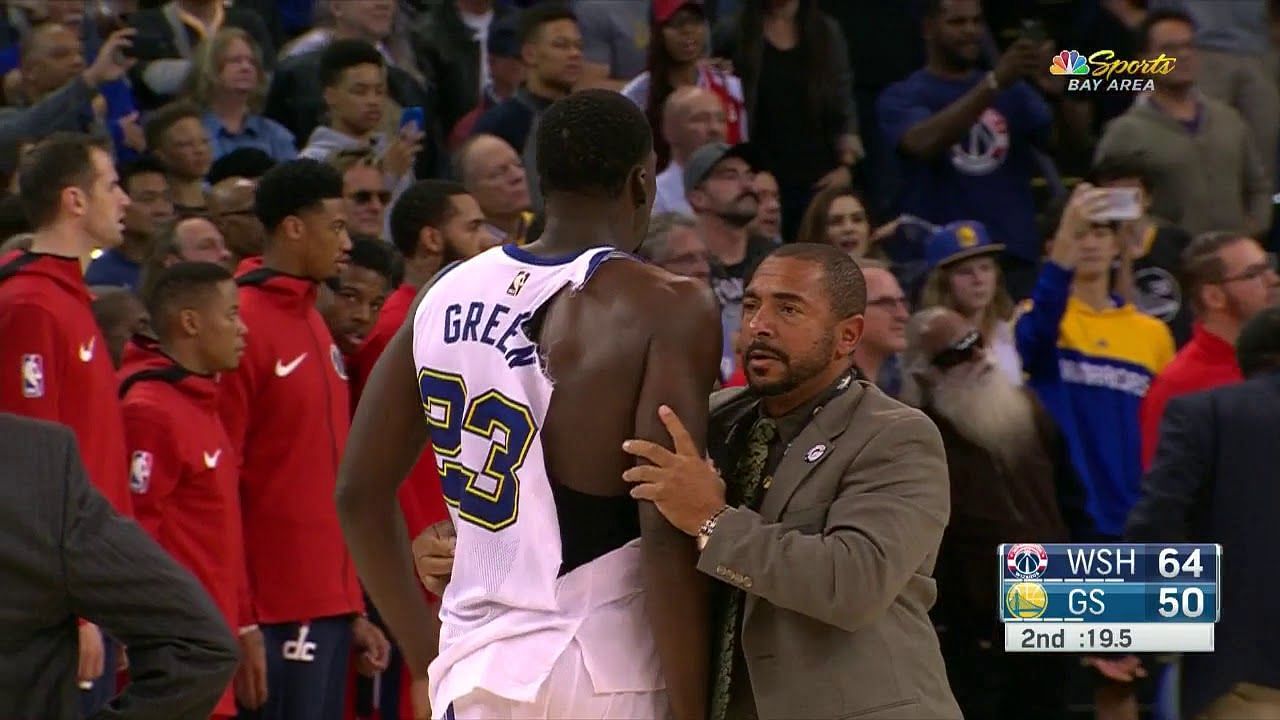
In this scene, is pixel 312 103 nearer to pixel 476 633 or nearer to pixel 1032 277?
pixel 1032 277

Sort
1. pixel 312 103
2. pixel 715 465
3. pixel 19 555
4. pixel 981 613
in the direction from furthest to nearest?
pixel 312 103 < pixel 981 613 < pixel 715 465 < pixel 19 555

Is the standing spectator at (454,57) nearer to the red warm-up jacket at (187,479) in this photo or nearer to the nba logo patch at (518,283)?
the red warm-up jacket at (187,479)

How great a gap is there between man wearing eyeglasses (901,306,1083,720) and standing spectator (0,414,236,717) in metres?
3.29

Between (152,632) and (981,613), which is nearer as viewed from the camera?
(152,632)

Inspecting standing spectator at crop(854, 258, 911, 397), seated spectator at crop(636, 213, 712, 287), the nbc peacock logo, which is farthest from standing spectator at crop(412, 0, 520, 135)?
standing spectator at crop(854, 258, 911, 397)

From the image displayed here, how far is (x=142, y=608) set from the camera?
12.2 feet

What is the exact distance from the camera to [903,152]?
10062 millimetres

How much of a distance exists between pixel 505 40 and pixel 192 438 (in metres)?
4.79

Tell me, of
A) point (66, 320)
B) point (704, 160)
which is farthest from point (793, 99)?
point (66, 320)

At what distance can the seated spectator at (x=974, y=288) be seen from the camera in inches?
311

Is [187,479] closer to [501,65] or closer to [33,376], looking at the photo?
[33,376]

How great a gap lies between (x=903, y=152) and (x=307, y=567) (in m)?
4.58

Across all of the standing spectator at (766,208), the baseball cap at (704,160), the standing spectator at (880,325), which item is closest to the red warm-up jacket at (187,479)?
the standing spectator at (880,325)

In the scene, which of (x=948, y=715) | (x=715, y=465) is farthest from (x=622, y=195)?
(x=948, y=715)
